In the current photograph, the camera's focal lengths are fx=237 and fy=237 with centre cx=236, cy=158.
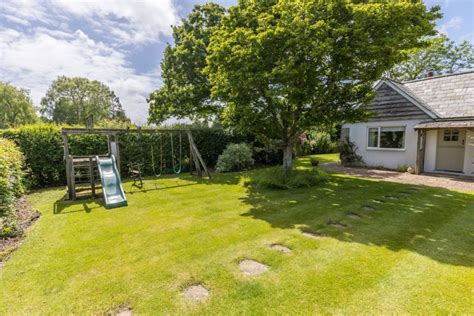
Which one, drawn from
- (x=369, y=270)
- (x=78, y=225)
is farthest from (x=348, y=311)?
(x=78, y=225)

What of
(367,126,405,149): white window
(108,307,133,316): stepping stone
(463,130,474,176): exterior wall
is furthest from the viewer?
(367,126,405,149): white window

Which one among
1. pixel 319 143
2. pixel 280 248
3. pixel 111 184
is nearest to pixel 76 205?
pixel 111 184

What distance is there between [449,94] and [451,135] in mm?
2028

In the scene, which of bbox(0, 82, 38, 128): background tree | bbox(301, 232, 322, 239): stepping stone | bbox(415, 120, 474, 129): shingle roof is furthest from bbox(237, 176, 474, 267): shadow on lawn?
bbox(0, 82, 38, 128): background tree

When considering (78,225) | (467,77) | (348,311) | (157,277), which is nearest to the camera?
(348,311)

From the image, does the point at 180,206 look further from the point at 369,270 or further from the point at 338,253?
the point at 369,270

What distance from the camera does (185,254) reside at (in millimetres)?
3736

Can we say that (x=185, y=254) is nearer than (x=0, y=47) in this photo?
Yes

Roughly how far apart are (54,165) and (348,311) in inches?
422

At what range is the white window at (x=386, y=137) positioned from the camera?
11.9m

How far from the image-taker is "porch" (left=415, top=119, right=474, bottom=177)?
1049 cm

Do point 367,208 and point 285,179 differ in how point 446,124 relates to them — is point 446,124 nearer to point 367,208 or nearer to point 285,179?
point 367,208

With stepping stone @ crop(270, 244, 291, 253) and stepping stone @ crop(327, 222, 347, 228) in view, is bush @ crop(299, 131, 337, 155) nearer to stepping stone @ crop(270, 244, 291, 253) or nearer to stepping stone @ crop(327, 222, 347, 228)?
stepping stone @ crop(327, 222, 347, 228)

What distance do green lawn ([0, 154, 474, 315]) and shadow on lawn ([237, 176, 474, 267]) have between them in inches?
1.2
